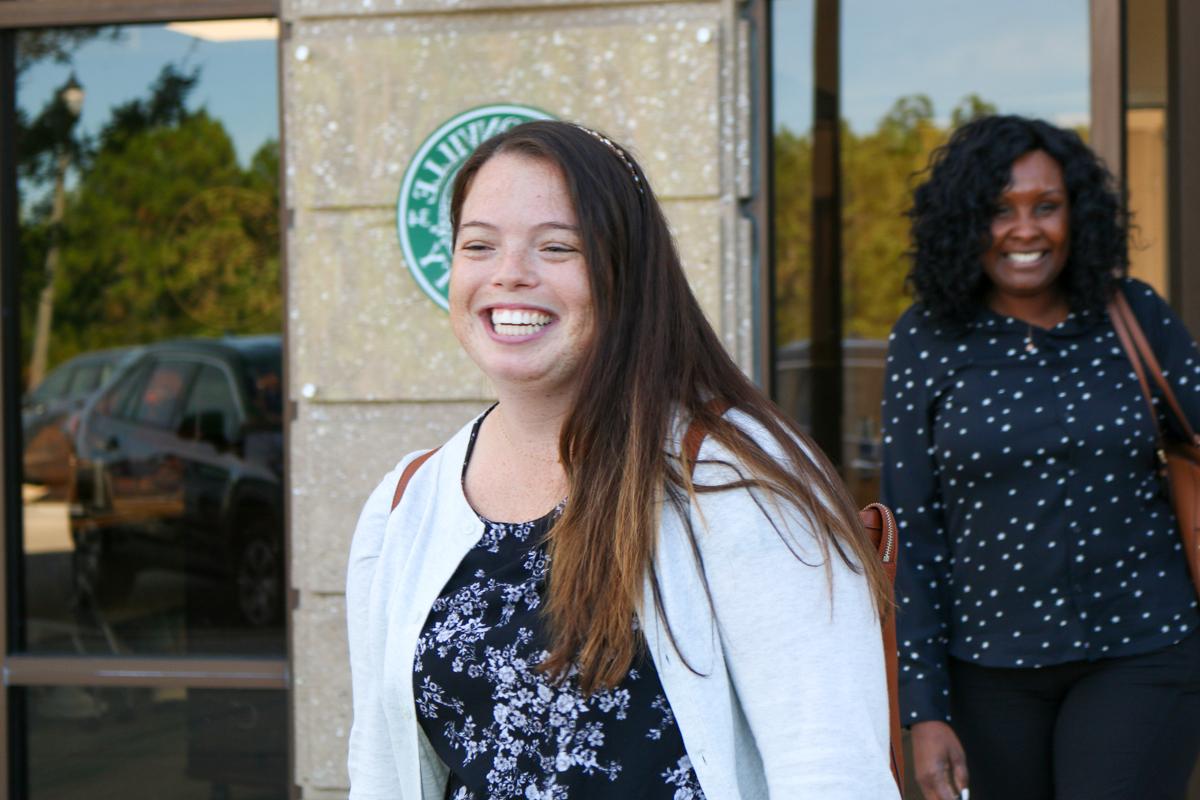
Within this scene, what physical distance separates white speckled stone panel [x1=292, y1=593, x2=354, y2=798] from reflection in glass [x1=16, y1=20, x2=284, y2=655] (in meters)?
0.47

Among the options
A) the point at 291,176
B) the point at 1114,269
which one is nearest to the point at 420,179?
the point at 291,176

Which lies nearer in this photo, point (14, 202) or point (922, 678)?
point (922, 678)

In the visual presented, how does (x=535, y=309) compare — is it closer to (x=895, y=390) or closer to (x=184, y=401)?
→ (x=895, y=390)

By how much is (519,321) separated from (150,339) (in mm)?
3262

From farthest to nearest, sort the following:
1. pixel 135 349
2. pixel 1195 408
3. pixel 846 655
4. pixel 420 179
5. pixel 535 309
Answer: pixel 135 349 < pixel 420 179 < pixel 1195 408 < pixel 535 309 < pixel 846 655

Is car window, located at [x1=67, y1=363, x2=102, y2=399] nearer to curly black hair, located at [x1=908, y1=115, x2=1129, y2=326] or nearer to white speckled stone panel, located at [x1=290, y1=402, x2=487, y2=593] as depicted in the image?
white speckled stone panel, located at [x1=290, y1=402, x2=487, y2=593]

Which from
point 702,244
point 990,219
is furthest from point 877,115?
point 990,219

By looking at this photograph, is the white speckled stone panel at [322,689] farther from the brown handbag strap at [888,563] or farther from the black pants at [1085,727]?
the brown handbag strap at [888,563]

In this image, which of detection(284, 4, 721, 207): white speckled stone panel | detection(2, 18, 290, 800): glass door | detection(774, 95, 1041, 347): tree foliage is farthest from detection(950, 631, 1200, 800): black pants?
detection(2, 18, 290, 800): glass door

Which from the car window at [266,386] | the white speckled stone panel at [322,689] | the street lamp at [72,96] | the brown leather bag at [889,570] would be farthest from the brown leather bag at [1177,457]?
the street lamp at [72,96]

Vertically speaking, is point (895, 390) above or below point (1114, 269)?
below

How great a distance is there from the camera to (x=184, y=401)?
15.4 feet

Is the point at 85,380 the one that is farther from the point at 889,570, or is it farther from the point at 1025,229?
the point at 889,570

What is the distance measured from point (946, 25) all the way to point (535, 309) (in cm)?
302
